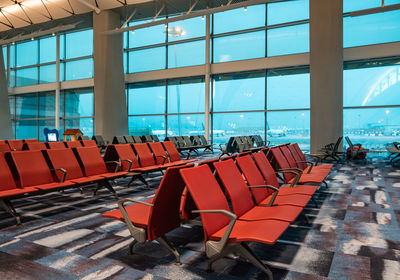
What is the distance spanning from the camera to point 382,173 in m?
7.27

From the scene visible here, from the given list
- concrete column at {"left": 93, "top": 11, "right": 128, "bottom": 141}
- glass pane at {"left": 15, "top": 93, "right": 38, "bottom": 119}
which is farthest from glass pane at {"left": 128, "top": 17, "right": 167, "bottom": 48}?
glass pane at {"left": 15, "top": 93, "right": 38, "bottom": 119}

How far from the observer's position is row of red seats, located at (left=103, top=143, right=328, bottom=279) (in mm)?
2027

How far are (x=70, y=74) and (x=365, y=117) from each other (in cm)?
1598

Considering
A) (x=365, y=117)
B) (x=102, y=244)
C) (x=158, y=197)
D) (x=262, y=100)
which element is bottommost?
(x=102, y=244)

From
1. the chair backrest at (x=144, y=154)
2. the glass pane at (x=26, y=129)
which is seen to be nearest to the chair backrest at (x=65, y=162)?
the chair backrest at (x=144, y=154)

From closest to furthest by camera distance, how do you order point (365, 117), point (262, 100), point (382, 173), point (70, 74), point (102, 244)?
point (102, 244), point (382, 173), point (365, 117), point (262, 100), point (70, 74)

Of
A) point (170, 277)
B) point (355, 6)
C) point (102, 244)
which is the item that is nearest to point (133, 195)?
point (102, 244)

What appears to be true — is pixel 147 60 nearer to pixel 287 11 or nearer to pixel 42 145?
pixel 287 11

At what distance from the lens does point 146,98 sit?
1647 centimetres

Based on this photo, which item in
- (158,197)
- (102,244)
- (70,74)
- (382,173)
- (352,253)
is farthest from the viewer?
(70,74)

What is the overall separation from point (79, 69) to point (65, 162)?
49.9 ft

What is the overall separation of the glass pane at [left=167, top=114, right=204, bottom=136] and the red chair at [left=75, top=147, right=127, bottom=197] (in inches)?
408

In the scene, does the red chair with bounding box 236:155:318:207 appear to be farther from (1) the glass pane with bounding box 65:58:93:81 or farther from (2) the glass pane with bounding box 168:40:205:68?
(1) the glass pane with bounding box 65:58:93:81

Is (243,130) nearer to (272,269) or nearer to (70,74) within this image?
(70,74)
